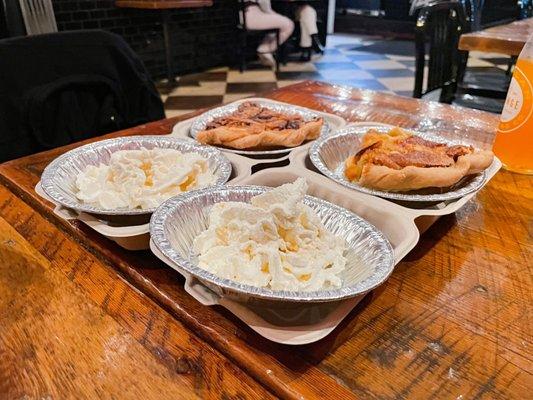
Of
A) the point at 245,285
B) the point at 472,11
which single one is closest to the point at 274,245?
the point at 245,285

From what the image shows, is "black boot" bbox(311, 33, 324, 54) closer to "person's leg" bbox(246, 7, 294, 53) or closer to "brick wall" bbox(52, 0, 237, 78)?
"person's leg" bbox(246, 7, 294, 53)

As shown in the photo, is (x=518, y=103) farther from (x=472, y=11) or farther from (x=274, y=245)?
(x=472, y=11)

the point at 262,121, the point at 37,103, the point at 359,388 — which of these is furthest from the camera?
the point at 37,103

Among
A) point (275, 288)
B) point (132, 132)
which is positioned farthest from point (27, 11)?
point (275, 288)

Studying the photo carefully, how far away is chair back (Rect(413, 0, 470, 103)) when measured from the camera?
67.2 inches

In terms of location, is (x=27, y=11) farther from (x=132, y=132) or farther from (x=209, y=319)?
(x=209, y=319)

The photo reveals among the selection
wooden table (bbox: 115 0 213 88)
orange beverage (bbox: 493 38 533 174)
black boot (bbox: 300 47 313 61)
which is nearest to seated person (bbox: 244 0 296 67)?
black boot (bbox: 300 47 313 61)

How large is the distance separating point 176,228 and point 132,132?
60cm

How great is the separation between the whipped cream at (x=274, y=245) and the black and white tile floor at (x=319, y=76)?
2810 mm

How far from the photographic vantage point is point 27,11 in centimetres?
262

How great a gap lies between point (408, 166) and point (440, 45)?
140cm

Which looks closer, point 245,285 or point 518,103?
point 245,285

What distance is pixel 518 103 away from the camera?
85 centimetres

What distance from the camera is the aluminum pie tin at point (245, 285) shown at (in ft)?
1.51
